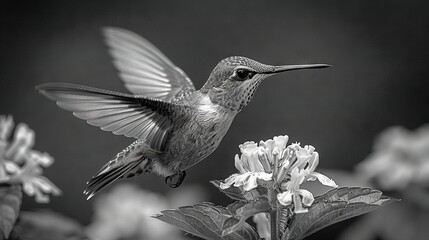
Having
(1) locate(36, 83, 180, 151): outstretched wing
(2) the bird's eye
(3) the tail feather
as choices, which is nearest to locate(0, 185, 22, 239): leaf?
(3) the tail feather

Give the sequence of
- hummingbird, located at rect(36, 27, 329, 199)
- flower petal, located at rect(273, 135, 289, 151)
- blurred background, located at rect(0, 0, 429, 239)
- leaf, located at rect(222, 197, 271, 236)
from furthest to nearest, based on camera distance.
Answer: blurred background, located at rect(0, 0, 429, 239) → hummingbird, located at rect(36, 27, 329, 199) → flower petal, located at rect(273, 135, 289, 151) → leaf, located at rect(222, 197, 271, 236)

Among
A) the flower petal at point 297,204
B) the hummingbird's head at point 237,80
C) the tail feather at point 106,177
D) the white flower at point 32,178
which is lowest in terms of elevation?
the white flower at point 32,178

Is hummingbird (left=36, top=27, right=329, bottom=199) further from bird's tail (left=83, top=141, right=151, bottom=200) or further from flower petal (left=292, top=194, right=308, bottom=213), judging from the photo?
flower petal (left=292, top=194, right=308, bottom=213)

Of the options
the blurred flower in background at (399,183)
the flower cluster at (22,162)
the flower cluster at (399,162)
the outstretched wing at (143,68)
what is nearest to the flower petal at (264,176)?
the outstretched wing at (143,68)

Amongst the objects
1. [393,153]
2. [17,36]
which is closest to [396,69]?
[393,153]

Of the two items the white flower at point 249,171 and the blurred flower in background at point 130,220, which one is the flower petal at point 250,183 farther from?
the blurred flower in background at point 130,220

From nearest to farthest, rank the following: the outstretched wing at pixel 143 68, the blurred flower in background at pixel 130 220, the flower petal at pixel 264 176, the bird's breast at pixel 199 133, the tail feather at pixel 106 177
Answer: the flower petal at pixel 264 176 → the bird's breast at pixel 199 133 → the tail feather at pixel 106 177 → the outstretched wing at pixel 143 68 → the blurred flower in background at pixel 130 220
